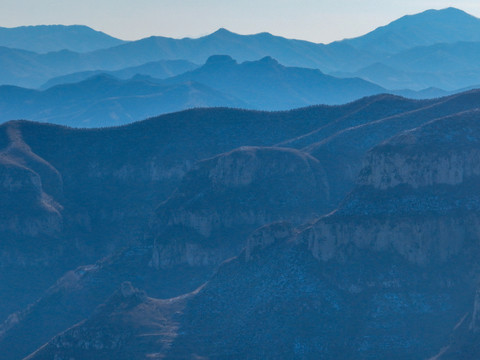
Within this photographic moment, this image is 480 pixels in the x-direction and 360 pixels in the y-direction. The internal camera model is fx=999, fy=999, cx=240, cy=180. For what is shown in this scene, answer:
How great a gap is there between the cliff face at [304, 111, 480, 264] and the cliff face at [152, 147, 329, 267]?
23555mm

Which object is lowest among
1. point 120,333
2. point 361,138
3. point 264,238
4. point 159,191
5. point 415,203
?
point 120,333

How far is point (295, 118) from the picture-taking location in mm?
171250

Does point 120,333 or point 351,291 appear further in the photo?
point 351,291

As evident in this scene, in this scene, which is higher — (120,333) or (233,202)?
(233,202)

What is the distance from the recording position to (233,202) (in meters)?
130

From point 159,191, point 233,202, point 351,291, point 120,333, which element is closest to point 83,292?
point 233,202

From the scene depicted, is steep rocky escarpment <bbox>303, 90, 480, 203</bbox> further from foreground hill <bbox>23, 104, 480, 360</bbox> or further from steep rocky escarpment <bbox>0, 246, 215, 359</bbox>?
foreground hill <bbox>23, 104, 480, 360</bbox>

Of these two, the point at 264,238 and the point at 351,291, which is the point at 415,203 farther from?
the point at 264,238

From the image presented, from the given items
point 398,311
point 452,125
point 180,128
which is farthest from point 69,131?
point 398,311

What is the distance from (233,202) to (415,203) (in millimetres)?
36084

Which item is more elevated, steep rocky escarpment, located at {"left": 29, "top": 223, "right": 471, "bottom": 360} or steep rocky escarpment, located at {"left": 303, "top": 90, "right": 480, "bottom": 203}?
steep rocky escarpment, located at {"left": 303, "top": 90, "right": 480, "bottom": 203}

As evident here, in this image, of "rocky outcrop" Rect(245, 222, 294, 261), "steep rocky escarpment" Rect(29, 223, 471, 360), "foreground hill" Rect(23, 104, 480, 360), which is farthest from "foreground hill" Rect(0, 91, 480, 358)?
"steep rocky escarpment" Rect(29, 223, 471, 360)

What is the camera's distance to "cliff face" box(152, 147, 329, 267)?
125562 millimetres

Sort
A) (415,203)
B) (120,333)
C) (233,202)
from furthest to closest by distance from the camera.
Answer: (233,202) → (415,203) → (120,333)
